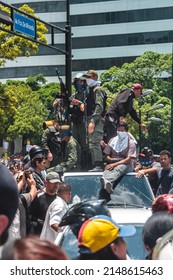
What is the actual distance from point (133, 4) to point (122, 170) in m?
66.6

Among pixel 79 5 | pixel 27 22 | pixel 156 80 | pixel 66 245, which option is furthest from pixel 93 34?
pixel 66 245

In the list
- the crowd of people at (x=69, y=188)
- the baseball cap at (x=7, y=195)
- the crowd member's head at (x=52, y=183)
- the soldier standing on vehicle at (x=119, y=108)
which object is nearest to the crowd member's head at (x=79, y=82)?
the crowd of people at (x=69, y=188)

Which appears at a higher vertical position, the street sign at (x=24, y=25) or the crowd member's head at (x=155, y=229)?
the street sign at (x=24, y=25)

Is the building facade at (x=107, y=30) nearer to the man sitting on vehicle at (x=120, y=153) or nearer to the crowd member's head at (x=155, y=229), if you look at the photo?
the man sitting on vehicle at (x=120, y=153)

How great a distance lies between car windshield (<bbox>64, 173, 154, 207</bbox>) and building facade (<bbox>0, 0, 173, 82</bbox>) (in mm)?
64278

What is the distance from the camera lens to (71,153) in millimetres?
8969

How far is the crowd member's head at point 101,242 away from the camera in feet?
9.76

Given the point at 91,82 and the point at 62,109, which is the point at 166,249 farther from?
the point at 62,109

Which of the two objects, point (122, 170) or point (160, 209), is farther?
point (122, 170)

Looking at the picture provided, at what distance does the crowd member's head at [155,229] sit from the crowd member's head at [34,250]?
1345mm

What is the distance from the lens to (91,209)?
3770 millimetres

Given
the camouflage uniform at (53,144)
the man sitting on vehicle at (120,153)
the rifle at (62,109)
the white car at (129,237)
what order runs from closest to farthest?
the white car at (129,237), the man sitting on vehicle at (120,153), the camouflage uniform at (53,144), the rifle at (62,109)

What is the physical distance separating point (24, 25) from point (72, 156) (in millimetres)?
6549

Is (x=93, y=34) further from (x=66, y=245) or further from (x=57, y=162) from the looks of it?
(x=66, y=245)
